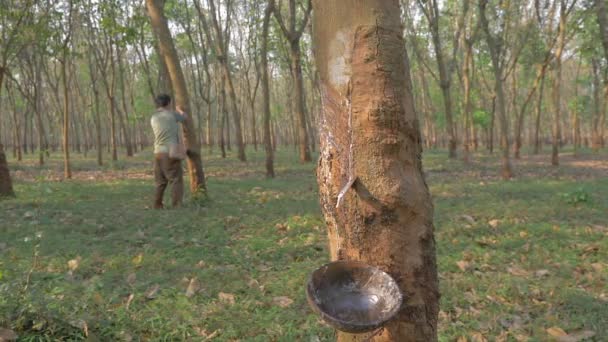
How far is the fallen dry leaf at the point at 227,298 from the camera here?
3672 millimetres

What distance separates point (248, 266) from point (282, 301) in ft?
3.39

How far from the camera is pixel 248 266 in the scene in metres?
4.65

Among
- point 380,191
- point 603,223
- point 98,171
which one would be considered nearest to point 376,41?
point 380,191

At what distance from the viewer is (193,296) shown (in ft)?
12.3

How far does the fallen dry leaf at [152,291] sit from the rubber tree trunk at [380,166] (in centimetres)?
264

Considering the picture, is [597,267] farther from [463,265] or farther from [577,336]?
[577,336]

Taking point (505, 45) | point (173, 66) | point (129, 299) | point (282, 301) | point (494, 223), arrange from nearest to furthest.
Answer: point (129, 299) < point (282, 301) < point (494, 223) < point (173, 66) < point (505, 45)

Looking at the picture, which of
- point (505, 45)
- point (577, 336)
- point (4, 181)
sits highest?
point (505, 45)

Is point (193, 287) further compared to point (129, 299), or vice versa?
point (193, 287)

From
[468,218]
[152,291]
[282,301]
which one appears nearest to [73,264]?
[152,291]

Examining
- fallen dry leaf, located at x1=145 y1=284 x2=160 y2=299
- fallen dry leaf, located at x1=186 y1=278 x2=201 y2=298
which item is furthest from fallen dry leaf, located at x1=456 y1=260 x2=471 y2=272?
fallen dry leaf, located at x1=145 y1=284 x2=160 y2=299

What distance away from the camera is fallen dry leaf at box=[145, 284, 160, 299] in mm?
3673

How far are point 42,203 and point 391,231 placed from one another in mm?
8564

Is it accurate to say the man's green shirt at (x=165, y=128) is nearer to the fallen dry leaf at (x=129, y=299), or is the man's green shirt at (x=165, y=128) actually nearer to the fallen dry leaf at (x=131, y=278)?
the fallen dry leaf at (x=131, y=278)
